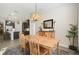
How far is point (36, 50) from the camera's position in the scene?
227 centimetres

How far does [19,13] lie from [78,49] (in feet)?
3.93

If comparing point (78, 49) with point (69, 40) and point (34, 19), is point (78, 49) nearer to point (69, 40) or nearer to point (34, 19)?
point (69, 40)

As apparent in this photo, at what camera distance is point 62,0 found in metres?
2.28

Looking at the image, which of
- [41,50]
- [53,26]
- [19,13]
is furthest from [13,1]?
[41,50]

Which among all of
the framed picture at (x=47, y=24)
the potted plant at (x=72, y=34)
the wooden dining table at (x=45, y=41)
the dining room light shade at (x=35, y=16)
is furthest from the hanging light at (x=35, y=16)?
the potted plant at (x=72, y=34)

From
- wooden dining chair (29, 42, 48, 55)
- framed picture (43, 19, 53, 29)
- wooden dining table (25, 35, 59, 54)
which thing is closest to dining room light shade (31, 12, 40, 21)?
A: framed picture (43, 19, 53, 29)

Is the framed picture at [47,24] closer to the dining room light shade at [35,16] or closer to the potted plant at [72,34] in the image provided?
the dining room light shade at [35,16]

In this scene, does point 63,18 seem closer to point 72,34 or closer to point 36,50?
point 72,34

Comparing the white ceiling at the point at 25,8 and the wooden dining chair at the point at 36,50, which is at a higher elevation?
the white ceiling at the point at 25,8

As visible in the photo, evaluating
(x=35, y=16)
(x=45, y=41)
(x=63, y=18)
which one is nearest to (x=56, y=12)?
(x=63, y=18)

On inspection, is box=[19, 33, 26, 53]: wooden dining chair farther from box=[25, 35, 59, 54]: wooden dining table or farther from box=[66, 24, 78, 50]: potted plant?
box=[66, 24, 78, 50]: potted plant

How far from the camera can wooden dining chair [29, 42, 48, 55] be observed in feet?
7.37

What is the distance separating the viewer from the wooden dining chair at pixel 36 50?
2.25 metres

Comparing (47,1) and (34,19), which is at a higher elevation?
(47,1)
